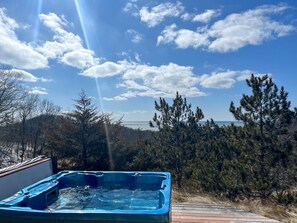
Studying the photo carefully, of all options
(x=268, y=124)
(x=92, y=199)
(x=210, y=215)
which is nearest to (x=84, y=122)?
(x=92, y=199)

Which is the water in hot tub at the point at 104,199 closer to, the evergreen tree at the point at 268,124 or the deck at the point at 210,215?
the deck at the point at 210,215

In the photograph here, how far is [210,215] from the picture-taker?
338 centimetres

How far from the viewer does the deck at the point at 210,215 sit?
10.4 feet

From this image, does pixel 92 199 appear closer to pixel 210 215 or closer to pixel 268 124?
pixel 210 215

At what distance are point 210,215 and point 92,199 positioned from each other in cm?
198

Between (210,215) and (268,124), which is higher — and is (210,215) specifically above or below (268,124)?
below

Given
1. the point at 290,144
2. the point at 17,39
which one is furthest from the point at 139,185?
the point at 17,39

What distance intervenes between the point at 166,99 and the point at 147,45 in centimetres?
174

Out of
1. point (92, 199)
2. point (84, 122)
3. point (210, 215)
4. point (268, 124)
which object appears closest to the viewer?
point (210, 215)

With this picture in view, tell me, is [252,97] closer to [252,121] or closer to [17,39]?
[252,121]

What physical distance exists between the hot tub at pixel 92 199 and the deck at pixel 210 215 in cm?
33

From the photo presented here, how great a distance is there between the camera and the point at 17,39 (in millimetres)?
7516

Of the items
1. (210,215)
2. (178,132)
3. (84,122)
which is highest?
(84,122)

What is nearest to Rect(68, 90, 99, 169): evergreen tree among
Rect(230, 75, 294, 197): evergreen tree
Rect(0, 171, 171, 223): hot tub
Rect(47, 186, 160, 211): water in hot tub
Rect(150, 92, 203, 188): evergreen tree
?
Rect(150, 92, 203, 188): evergreen tree
